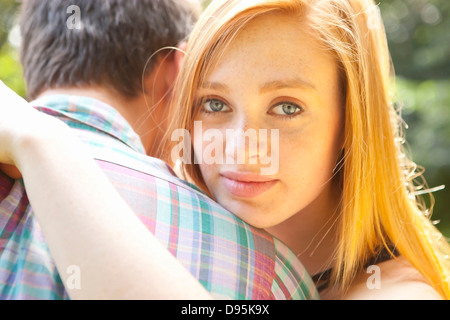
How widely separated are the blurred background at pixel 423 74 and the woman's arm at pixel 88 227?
3.25m

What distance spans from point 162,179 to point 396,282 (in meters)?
0.64

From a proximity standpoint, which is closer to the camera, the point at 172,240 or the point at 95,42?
the point at 172,240

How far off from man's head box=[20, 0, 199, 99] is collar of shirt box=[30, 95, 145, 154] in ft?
0.87

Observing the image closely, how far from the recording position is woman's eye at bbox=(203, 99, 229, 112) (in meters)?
1.46

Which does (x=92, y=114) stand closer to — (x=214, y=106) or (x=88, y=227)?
(x=214, y=106)

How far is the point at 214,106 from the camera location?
4.85ft

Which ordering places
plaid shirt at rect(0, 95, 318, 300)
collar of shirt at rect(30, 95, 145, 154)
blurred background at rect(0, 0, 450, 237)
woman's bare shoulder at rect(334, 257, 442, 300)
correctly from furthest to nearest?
blurred background at rect(0, 0, 450, 237) → collar of shirt at rect(30, 95, 145, 154) → woman's bare shoulder at rect(334, 257, 442, 300) → plaid shirt at rect(0, 95, 318, 300)

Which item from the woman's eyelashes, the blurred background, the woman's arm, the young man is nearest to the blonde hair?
the woman's eyelashes

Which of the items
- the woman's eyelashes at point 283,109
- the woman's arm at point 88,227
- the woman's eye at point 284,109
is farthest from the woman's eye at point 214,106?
the woman's arm at point 88,227

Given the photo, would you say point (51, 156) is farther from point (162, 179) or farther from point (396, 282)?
point (396, 282)

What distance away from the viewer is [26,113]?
1086mm

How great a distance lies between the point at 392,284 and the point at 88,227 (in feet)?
2.65

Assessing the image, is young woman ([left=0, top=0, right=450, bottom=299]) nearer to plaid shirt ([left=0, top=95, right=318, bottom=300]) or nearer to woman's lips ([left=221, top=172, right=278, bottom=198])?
woman's lips ([left=221, top=172, right=278, bottom=198])

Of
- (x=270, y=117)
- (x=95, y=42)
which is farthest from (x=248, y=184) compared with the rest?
(x=95, y=42)
